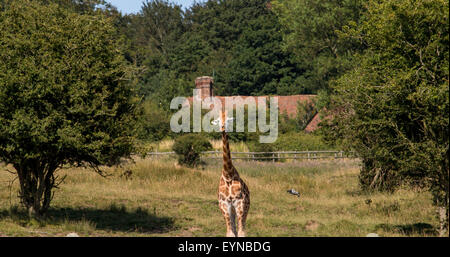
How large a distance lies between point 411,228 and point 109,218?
9.65m

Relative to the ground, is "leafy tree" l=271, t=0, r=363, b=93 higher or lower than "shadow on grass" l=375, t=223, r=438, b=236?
higher

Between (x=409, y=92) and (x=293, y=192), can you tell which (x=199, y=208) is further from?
(x=409, y=92)

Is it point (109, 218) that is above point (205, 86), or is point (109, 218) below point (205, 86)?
below

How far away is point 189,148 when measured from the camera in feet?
125

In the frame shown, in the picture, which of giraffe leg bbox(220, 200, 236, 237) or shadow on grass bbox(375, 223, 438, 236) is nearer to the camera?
giraffe leg bbox(220, 200, 236, 237)

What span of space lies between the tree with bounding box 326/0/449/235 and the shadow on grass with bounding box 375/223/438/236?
5.20ft

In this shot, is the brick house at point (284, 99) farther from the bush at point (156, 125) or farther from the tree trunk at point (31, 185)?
the tree trunk at point (31, 185)

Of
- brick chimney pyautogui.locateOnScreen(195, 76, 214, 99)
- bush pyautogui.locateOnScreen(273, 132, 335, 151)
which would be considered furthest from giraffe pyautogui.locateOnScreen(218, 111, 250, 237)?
brick chimney pyautogui.locateOnScreen(195, 76, 214, 99)

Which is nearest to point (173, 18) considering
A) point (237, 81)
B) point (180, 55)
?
point (180, 55)

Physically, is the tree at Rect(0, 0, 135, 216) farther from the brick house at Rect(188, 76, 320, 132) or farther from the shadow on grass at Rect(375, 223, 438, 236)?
the brick house at Rect(188, 76, 320, 132)

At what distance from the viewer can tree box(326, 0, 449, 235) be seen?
44.3ft

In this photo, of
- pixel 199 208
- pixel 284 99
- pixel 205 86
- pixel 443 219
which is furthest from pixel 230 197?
pixel 284 99

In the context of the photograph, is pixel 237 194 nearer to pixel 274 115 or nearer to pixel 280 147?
pixel 280 147

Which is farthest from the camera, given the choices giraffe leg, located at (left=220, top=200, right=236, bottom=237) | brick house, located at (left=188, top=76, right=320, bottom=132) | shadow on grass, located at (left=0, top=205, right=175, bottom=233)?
brick house, located at (left=188, top=76, right=320, bottom=132)
